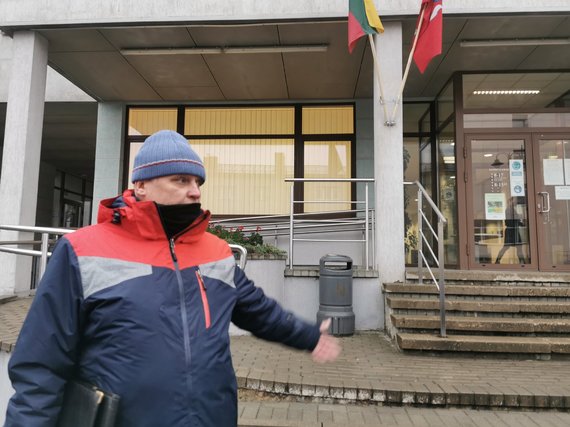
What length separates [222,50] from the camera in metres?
7.54

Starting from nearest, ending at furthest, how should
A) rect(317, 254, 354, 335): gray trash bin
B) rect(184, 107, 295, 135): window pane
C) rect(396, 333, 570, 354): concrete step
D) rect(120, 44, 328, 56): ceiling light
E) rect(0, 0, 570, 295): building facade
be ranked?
1. rect(396, 333, 570, 354): concrete step
2. rect(317, 254, 354, 335): gray trash bin
3. rect(0, 0, 570, 295): building facade
4. rect(120, 44, 328, 56): ceiling light
5. rect(184, 107, 295, 135): window pane

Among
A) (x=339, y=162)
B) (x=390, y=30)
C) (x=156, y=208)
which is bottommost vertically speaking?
(x=156, y=208)

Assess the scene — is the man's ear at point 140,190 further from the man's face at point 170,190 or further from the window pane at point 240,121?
the window pane at point 240,121

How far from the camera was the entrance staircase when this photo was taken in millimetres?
5047

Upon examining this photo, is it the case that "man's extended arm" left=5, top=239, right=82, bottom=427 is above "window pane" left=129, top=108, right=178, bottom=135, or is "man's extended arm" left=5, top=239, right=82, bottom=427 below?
below

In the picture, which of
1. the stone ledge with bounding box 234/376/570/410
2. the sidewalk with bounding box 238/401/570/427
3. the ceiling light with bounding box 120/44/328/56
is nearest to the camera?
the sidewalk with bounding box 238/401/570/427

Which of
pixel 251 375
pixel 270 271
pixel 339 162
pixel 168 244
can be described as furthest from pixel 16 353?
pixel 339 162

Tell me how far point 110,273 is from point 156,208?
0.85 feet

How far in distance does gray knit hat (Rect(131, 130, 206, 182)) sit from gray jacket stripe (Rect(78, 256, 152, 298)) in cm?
34

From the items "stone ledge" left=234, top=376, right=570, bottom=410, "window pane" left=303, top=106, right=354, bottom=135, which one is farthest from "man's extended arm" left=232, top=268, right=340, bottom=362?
"window pane" left=303, top=106, right=354, bottom=135

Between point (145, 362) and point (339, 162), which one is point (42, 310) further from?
point (339, 162)

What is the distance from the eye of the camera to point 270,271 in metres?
6.21

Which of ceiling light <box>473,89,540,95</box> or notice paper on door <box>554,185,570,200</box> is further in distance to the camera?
ceiling light <box>473,89,540,95</box>

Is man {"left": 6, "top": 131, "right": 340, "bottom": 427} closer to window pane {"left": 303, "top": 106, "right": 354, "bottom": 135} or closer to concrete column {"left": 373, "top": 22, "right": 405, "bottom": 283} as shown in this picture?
concrete column {"left": 373, "top": 22, "right": 405, "bottom": 283}
